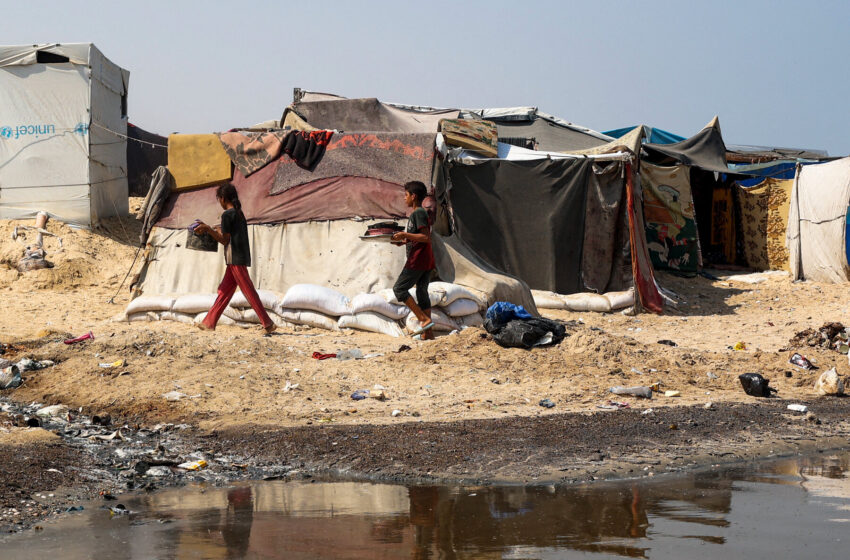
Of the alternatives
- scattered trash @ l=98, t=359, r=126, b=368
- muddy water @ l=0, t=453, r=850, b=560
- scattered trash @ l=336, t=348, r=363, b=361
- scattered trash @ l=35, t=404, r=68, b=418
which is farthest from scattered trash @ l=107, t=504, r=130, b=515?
scattered trash @ l=336, t=348, r=363, b=361

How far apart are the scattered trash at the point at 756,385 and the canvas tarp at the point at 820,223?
8.65 metres

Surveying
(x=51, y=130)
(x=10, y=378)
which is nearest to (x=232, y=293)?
(x=10, y=378)

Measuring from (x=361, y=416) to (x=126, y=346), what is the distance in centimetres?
245

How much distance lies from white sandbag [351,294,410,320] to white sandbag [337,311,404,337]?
0.04 m

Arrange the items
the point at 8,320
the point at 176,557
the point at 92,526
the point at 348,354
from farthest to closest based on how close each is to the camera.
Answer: the point at 8,320 < the point at 348,354 < the point at 92,526 < the point at 176,557

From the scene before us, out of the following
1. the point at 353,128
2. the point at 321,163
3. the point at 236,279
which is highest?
the point at 353,128

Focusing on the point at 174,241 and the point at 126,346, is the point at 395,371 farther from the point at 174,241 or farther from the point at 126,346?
the point at 174,241

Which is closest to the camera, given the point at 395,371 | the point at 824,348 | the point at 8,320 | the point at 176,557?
the point at 176,557

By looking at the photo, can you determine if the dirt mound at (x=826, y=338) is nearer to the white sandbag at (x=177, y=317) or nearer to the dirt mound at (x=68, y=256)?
the white sandbag at (x=177, y=317)

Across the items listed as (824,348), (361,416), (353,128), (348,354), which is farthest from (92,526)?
(353,128)

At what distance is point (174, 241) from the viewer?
424 inches

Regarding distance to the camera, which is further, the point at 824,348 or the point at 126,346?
the point at 824,348

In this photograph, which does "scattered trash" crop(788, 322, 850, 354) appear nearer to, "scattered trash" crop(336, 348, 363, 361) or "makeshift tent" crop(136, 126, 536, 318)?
"makeshift tent" crop(136, 126, 536, 318)

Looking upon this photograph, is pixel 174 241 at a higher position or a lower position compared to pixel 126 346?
higher
